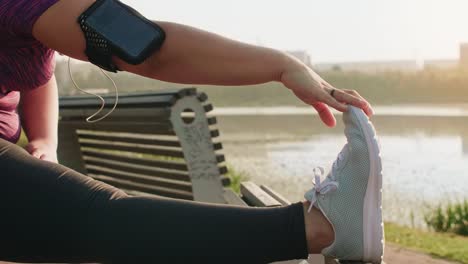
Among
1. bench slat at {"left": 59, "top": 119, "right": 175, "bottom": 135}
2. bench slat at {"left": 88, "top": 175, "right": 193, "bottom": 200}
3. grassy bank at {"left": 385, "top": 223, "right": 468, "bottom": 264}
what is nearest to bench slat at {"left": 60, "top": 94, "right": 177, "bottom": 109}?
bench slat at {"left": 59, "top": 119, "right": 175, "bottom": 135}

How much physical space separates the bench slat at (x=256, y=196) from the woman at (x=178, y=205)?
1.21 metres

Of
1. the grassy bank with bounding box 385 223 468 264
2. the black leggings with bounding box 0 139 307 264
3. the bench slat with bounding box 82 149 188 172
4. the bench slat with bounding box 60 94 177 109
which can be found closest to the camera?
the black leggings with bounding box 0 139 307 264

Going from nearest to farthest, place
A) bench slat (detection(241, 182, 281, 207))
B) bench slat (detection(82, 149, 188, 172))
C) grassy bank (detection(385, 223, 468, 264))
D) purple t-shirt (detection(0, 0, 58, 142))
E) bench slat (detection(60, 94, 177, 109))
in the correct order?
1. purple t-shirt (detection(0, 0, 58, 142))
2. bench slat (detection(241, 182, 281, 207))
3. grassy bank (detection(385, 223, 468, 264))
4. bench slat (detection(60, 94, 177, 109))
5. bench slat (detection(82, 149, 188, 172))

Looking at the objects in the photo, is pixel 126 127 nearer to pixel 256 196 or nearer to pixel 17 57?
pixel 256 196

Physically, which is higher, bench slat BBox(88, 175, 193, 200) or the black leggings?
the black leggings

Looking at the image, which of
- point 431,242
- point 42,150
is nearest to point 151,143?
point 431,242

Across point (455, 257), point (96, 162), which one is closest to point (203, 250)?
point (455, 257)

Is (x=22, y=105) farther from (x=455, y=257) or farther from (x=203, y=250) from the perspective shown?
(x=455, y=257)

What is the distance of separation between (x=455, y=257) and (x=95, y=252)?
10.2ft

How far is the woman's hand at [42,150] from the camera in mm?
2642

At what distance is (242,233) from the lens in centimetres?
180

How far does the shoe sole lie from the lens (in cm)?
189

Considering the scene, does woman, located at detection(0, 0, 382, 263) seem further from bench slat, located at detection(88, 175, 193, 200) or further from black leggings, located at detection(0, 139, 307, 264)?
bench slat, located at detection(88, 175, 193, 200)

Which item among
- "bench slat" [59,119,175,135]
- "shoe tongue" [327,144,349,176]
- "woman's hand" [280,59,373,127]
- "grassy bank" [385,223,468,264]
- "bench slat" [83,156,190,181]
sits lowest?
"grassy bank" [385,223,468,264]
